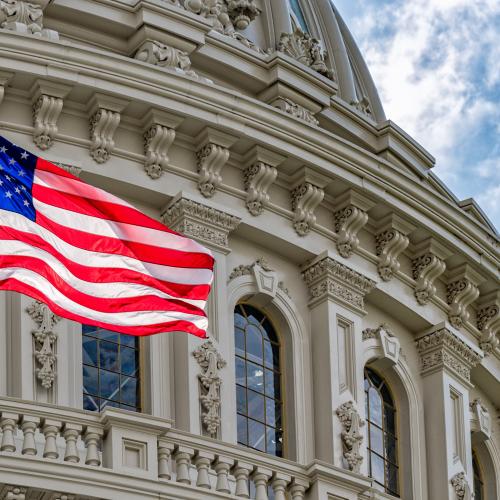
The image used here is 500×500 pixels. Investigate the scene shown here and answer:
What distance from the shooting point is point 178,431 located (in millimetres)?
38844

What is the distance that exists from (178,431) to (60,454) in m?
1.95

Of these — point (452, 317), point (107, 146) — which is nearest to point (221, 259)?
point (107, 146)

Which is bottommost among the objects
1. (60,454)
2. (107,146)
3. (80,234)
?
(60,454)

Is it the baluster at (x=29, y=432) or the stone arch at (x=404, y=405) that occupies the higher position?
the stone arch at (x=404, y=405)

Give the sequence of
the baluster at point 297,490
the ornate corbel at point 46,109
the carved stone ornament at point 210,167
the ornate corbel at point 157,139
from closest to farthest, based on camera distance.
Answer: the baluster at point 297,490
the ornate corbel at point 46,109
the ornate corbel at point 157,139
the carved stone ornament at point 210,167

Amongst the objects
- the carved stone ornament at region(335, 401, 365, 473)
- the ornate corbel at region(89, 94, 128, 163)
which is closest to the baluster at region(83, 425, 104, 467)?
the ornate corbel at region(89, 94, 128, 163)

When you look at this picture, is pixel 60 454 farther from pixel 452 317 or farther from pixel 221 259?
pixel 452 317

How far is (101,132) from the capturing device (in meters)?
44.2

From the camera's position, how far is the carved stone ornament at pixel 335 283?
4616 centimetres

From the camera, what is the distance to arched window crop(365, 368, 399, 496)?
46656 mm

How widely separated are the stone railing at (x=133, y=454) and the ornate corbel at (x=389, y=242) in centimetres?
803

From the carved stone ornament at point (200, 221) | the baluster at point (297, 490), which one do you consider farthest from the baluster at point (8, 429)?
the carved stone ornament at point (200, 221)

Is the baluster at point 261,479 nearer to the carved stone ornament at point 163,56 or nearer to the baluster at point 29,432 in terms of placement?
the baluster at point 29,432

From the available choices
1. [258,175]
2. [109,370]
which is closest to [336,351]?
[258,175]
